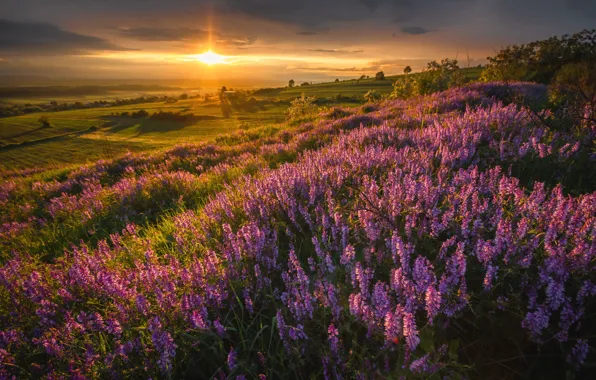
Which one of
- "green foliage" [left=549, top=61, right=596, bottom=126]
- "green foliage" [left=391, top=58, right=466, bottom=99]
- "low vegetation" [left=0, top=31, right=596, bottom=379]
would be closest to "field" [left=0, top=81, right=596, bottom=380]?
"low vegetation" [left=0, top=31, right=596, bottom=379]

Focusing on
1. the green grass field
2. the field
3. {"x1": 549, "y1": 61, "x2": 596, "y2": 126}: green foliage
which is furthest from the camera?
the green grass field

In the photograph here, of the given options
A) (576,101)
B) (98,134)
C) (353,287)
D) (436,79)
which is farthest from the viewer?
(98,134)

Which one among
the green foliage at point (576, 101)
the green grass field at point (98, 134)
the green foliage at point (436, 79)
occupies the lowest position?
the green grass field at point (98, 134)

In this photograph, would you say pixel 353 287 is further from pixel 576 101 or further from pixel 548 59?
pixel 548 59

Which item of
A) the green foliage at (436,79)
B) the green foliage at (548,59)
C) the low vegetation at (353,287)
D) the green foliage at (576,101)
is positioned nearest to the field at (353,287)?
the low vegetation at (353,287)

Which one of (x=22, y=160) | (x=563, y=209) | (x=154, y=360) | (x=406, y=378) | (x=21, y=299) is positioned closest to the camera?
(x=406, y=378)

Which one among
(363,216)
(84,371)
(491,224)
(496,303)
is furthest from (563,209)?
(84,371)

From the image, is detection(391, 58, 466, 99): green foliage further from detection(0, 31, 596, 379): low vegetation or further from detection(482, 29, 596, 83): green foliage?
detection(0, 31, 596, 379): low vegetation

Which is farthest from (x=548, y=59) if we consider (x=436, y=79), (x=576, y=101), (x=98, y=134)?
(x=98, y=134)

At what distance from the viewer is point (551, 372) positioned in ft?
5.48

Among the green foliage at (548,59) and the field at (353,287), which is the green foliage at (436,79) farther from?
the field at (353,287)

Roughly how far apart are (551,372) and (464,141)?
3098 millimetres

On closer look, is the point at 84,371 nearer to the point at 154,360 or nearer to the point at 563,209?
the point at 154,360

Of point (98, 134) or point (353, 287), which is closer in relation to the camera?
point (353, 287)
